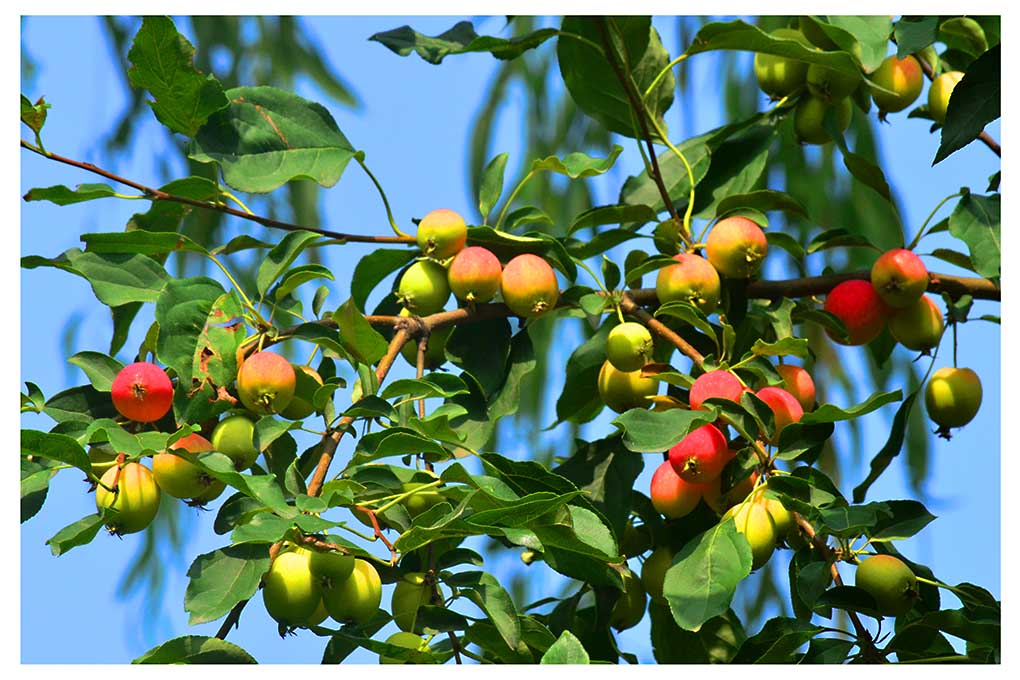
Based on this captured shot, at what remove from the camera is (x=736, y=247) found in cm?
127

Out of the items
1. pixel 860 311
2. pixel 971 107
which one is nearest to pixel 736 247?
pixel 860 311

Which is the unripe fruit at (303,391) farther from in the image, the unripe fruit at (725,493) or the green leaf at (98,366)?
the unripe fruit at (725,493)

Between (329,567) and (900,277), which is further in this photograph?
(900,277)

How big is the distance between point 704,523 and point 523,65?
2418mm

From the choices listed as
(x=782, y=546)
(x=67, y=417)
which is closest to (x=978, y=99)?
(x=782, y=546)

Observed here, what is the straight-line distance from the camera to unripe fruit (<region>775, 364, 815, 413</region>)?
1.27 meters

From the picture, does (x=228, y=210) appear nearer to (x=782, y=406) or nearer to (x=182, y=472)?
(x=182, y=472)

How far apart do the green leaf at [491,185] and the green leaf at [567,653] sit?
0.63 meters

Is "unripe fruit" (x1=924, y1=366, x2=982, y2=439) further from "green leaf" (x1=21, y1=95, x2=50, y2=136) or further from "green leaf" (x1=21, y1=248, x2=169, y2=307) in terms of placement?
"green leaf" (x1=21, y1=95, x2=50, y2=136)

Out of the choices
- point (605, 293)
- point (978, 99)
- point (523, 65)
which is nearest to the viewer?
point (978, 99)

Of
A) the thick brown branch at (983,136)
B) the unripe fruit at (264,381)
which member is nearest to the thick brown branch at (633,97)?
the thick brown branch at (983,136)

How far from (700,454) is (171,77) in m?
0.61
